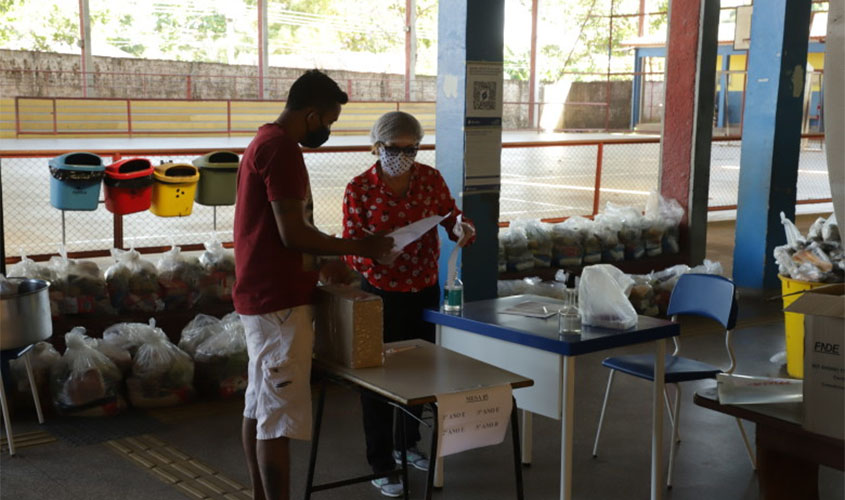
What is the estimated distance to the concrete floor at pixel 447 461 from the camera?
406cm

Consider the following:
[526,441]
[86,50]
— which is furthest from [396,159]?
[86,50]

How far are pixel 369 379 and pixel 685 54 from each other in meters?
5.95

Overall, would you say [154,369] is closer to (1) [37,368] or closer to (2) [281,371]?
(1) [37,368]

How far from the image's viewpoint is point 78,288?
5.39m

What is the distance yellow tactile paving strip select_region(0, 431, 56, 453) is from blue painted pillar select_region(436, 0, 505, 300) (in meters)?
2.52

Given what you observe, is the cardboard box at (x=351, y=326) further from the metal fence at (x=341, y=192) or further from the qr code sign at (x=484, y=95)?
the metal fence at (x=341, y=192)

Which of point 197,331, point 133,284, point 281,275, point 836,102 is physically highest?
point 836,102

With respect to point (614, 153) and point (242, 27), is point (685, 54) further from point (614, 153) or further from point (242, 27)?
point (242, 27)

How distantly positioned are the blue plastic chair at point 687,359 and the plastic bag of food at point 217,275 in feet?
8.57

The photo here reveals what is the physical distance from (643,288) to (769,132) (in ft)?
6.42

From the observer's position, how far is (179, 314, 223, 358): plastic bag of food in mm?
5316

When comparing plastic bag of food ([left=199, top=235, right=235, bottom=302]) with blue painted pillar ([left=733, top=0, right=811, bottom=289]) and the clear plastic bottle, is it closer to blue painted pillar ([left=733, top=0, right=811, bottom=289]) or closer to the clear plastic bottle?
the clear plastic bottle

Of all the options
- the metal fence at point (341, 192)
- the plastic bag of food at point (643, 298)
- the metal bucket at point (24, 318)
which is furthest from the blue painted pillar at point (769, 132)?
the metal bucket at point (24, 318)

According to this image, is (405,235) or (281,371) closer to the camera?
(281,371)
